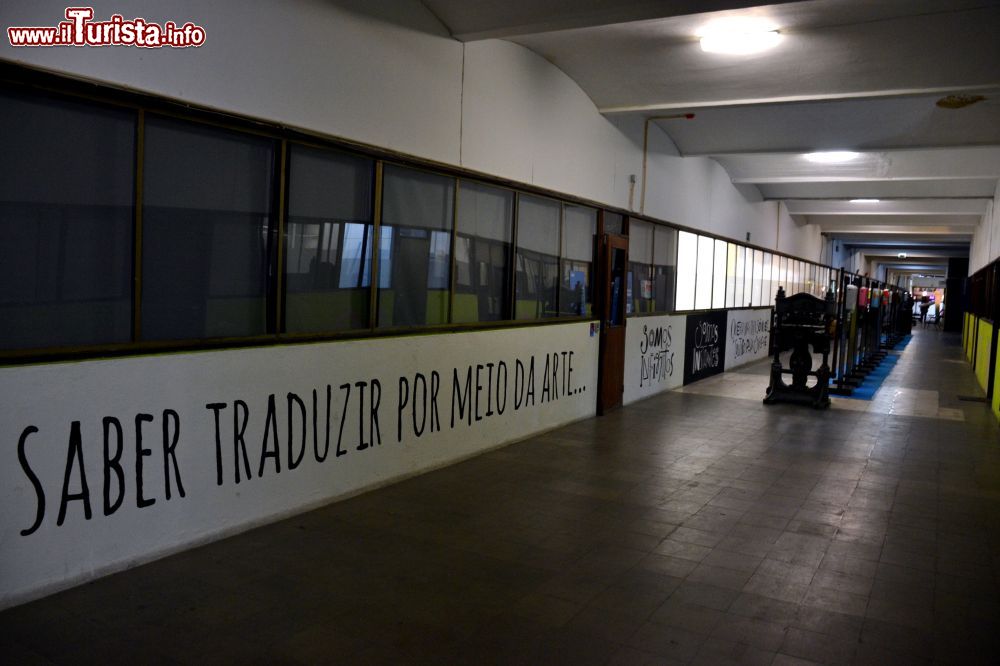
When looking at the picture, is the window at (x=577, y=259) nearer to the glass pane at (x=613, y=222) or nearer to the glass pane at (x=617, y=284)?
the glass pane at (x=613, y=222)

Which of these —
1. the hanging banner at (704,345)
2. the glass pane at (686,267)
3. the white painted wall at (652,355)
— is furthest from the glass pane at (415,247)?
the hanging banner at (704,345)

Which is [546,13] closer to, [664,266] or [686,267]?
[664,266]

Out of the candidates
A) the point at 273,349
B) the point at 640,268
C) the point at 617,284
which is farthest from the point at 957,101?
the point at 273,349

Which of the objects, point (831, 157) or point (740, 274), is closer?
point (831, 157)

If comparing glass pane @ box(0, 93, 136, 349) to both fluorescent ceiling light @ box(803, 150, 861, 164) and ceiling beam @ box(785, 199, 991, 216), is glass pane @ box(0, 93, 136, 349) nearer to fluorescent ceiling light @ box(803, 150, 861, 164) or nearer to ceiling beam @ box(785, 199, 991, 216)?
fluorescent ceiling light @ box(803, 150, 861, 164)

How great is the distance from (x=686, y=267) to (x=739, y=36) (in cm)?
618

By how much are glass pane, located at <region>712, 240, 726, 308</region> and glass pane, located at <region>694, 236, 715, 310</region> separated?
0.22 meters

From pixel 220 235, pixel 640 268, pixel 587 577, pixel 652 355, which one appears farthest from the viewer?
pixel 652 355

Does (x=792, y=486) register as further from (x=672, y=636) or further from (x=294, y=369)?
(x=294, y=369)

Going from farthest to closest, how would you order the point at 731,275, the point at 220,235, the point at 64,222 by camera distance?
the point at 731,275 < the point at 220,235 < the point at 64,222

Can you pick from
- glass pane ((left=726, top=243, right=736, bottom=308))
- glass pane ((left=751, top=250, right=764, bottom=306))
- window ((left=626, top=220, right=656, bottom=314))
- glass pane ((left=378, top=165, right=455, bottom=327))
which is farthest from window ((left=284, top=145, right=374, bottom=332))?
glass pane ((left=751, top=250, right=764, bottom=306))

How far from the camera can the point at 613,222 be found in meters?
10.5

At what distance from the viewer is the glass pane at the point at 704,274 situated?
13891 mm

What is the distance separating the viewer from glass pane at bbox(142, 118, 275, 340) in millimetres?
4445
